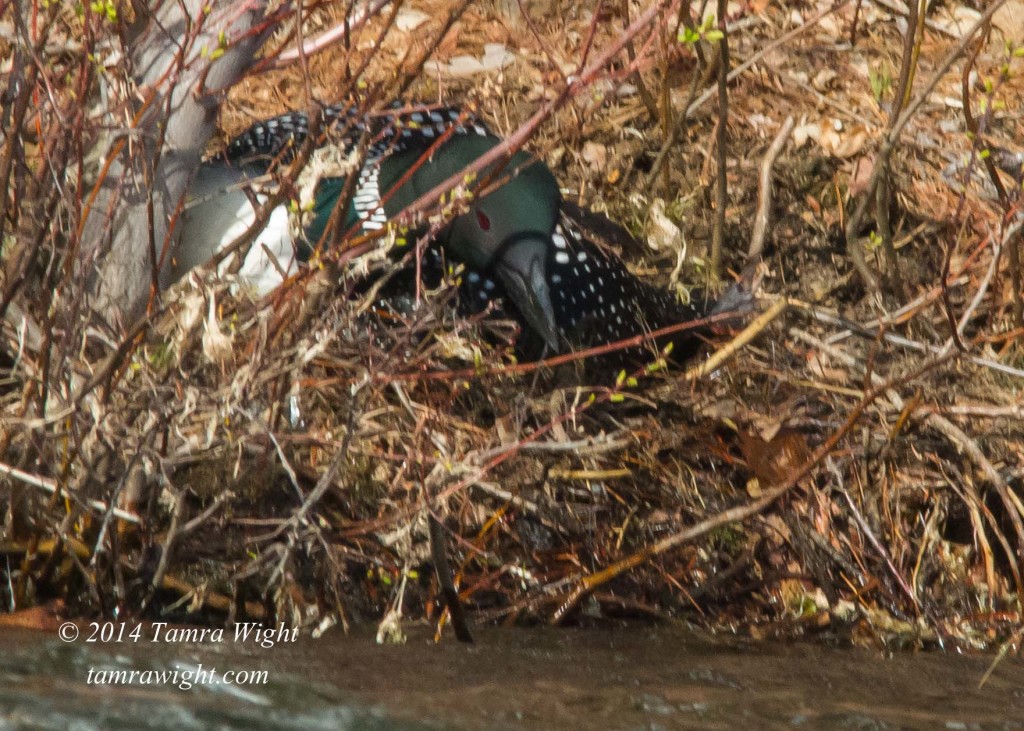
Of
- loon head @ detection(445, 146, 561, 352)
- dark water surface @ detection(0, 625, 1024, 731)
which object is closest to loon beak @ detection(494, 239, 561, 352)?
loon head @ detection(445, 146, 561, 352)

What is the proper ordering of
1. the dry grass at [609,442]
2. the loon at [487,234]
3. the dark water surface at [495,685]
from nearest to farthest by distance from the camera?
the dark water surface at [495,685]
the dry grass at [609,442]
the loon at [487,234]

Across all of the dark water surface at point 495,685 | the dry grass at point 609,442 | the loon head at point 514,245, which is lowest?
the dark water surface at point 495,685

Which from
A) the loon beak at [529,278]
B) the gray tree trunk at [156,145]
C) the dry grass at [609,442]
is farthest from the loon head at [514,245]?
the gray tree trunk at [156,145]

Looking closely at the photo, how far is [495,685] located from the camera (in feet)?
7.95

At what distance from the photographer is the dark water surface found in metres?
2.15

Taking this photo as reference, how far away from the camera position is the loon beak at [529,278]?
344 cm

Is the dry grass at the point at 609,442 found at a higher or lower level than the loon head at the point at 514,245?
lower

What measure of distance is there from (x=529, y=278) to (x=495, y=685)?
134cm

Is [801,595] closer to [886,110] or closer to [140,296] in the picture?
[140,296]

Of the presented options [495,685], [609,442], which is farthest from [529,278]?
[495,685]

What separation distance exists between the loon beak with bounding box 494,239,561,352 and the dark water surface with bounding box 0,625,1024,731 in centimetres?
90

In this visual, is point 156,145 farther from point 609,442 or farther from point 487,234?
point 609,442

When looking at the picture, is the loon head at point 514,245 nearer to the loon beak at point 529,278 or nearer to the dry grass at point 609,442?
the loon beak at point 529,278

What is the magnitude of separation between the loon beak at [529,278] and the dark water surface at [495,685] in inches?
35.6
